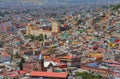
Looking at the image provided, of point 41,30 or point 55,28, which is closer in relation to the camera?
point 41,30

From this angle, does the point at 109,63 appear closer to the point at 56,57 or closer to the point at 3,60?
the point at 56,57

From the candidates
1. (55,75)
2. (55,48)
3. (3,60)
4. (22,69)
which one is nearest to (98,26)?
(55,48)

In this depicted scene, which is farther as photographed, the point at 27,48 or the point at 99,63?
the point at 27,48

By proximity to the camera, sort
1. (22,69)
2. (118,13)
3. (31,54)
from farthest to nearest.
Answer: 1. (118,13)
2. (31,54)
3. (22,69)

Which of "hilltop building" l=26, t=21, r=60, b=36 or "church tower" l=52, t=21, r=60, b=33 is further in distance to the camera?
"church tower" l=52, t=21, r=60, b=33

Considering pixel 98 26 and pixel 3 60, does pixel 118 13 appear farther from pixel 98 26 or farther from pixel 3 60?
pixel 3 60

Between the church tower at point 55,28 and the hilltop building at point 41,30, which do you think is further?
the church tower at point 55,28

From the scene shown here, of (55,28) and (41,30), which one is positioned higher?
(55,28)

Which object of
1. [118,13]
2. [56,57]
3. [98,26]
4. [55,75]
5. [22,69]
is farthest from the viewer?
[118,13]

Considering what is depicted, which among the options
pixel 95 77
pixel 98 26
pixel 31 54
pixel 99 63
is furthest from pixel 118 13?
pixel 95 77
